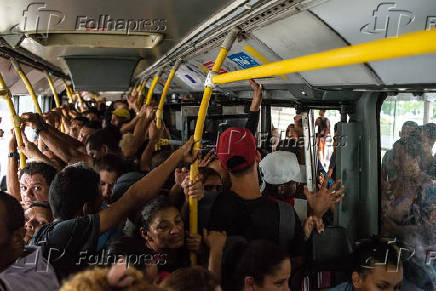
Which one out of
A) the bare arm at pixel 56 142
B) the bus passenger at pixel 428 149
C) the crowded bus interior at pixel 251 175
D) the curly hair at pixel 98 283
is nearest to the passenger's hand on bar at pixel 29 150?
the crowded bus interior at pixel 251 175

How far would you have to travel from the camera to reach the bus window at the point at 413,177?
278cm

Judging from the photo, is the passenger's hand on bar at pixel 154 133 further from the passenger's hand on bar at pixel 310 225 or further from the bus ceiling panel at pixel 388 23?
the bus ceiling panel at pixel 388 23

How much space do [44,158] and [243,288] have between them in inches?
95.1

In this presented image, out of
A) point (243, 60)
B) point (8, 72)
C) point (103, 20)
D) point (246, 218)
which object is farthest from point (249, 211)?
point (8, 72)

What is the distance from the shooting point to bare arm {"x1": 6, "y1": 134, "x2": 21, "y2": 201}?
3.75 meters

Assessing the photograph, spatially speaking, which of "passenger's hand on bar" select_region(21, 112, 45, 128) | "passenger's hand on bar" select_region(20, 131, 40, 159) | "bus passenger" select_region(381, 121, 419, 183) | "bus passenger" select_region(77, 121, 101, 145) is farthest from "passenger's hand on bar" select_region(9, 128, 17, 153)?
"bus passenger" select_region(381, 121, 419, 183)

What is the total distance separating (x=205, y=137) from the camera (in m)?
5.87

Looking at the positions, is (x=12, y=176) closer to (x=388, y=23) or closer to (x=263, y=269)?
(x=263, y=269)

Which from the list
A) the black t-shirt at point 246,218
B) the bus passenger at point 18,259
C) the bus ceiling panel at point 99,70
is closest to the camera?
the bus passenger at point 18,259

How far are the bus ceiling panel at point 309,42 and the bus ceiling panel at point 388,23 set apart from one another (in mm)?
87

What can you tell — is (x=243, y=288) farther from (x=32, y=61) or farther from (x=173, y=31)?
(x=32, y=61)

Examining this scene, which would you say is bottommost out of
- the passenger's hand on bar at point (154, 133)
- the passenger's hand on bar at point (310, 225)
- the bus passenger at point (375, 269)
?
the bus passenger at point (375, 269)

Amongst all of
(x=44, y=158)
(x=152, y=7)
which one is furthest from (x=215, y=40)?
(x=44, y=158)

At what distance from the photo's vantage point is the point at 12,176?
3.89 m
